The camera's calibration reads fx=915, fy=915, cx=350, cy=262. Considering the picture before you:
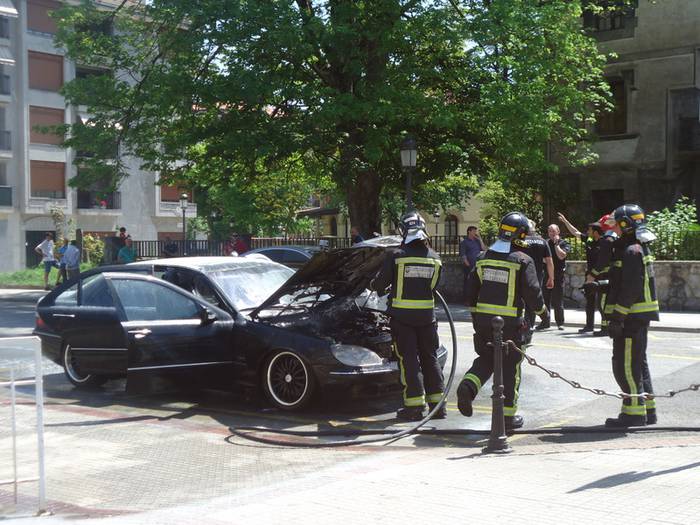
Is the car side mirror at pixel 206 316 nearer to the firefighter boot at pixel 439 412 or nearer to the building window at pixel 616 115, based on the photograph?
the firefighter boot at pixel 439 412

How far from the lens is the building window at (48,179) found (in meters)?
49.2

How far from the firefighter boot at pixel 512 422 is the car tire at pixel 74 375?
16.2 feet

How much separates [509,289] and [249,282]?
3484 millimetres

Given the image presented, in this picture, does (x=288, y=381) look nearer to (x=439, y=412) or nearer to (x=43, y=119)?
(x=439, y=412)

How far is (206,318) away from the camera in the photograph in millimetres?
9289

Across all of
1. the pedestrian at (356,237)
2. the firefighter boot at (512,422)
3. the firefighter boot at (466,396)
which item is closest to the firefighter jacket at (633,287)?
the firefighter boot at (512,422)

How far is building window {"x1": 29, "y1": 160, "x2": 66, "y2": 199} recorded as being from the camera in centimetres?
4922

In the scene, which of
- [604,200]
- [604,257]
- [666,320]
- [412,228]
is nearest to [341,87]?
[666,320]

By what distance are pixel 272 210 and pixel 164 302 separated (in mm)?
37958

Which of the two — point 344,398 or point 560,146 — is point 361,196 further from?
point 344,398

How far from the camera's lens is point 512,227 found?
25.4 ft

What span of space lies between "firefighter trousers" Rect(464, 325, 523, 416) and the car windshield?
2.81 m

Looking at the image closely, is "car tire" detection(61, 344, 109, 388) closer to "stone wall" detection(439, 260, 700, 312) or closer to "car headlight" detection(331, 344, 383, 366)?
"car headlight" detection(331, 344, 383, 366)

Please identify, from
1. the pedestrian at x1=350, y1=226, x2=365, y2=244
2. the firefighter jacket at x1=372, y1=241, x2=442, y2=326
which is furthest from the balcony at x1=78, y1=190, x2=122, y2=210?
the firefighter jacket at x1=372, y1=241, x2=442, y2=326
